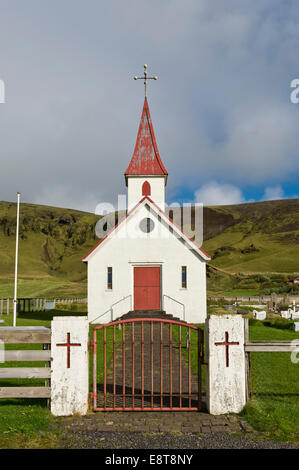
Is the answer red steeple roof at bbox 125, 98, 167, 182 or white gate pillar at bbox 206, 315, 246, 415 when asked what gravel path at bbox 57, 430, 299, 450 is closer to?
white gate pillar at bbox 206, 315, 246, 415

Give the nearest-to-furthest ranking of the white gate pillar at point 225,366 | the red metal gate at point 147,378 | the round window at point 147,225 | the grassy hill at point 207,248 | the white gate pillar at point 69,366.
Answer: the white gate pillar at point 69,366, the white gate pillar at point 225,366, the red metal gate at point 147,378, the round window at point 147,225, the grassy hill at point 207,248

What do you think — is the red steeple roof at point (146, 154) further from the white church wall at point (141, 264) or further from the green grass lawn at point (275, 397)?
the green grass lawn at point (275, 397)

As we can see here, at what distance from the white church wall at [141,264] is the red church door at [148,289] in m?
0.33

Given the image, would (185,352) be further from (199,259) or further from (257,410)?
(199,259)

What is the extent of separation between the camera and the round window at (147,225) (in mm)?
21969

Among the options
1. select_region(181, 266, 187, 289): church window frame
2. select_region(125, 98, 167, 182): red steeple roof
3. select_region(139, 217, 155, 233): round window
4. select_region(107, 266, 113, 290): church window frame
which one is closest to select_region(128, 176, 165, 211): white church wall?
select_region(125, 98, 167, 182): red steeple roof

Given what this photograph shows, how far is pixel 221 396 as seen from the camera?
631 centimetres

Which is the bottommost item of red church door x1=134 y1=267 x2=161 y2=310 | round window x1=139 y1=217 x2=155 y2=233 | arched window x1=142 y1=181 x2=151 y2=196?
red church door x1=134 y1=267 x2=161 y2=310

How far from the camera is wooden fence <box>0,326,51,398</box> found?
6184mm

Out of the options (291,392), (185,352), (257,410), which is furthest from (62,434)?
(185,352)

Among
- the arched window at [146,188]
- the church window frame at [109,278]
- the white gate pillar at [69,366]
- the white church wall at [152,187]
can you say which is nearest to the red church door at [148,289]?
the church window frame at [109,278]

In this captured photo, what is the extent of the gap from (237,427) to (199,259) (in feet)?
52.8

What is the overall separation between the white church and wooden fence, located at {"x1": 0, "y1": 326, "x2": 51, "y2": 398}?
14.7 meters

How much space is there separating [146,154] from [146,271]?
9266 mm
